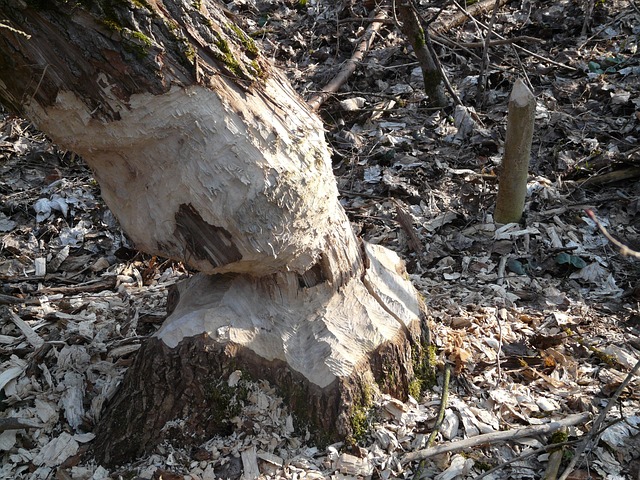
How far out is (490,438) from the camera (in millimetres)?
2215

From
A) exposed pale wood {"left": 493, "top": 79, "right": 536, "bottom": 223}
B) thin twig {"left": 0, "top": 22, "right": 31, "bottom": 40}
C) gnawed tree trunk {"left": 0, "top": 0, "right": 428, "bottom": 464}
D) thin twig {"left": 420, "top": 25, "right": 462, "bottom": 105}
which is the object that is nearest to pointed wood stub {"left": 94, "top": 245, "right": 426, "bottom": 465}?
gnawed tree trunk {"left": 0, "top": 0, "right": 428, "bottom": 464}

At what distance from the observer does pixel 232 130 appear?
1967mm

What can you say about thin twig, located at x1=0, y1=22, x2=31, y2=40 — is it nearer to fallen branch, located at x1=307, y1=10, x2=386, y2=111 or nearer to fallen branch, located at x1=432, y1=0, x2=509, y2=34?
fallen branch, located at x1=307, y1=10, x2=386, y2=111

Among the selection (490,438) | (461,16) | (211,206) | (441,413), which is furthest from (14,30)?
(461,16)

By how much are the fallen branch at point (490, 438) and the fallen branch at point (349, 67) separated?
308 cm

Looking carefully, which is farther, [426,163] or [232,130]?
[426,163]

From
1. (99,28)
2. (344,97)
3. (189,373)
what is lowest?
(189,373)

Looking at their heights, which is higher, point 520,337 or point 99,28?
point 99,28

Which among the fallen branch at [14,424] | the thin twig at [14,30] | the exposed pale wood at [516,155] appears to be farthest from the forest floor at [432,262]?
the thin twig at [14,30]

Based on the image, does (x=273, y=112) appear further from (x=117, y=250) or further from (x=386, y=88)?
(x=386, y=88)

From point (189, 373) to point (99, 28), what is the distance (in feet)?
3.99

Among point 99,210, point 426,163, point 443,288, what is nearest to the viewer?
point 443,288

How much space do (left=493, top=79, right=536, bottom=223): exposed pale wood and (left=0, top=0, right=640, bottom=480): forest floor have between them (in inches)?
5.3

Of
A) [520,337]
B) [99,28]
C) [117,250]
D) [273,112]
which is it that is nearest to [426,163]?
→ [520,337]
